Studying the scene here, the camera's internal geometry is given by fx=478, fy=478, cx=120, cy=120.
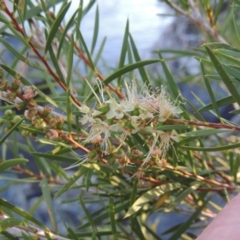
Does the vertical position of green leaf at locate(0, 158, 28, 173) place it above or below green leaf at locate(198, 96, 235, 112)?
below

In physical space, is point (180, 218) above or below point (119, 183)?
below

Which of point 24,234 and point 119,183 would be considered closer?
point 24,234

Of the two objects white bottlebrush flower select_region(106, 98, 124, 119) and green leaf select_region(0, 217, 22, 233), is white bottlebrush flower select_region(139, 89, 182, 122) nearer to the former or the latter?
white bottlebrush flower select_region(106, 98, 124, 119)

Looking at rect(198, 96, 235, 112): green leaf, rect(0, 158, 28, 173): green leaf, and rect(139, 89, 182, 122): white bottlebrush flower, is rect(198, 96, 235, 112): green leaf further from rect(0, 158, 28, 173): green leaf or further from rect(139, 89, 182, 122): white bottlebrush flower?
rect(0, 158, 28, 173): green leaf

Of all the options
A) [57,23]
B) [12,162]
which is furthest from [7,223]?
[57,23]

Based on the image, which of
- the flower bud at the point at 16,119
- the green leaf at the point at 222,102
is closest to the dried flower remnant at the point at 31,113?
the flower bud at the point at 16,119

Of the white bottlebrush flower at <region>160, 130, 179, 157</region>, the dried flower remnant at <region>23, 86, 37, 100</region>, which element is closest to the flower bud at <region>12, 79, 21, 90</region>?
the dried flower remnant at <region>23, 86, 37, 100</region>

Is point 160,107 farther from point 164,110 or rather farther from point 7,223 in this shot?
point 7,223

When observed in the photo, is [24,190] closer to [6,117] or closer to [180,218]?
[180,218]

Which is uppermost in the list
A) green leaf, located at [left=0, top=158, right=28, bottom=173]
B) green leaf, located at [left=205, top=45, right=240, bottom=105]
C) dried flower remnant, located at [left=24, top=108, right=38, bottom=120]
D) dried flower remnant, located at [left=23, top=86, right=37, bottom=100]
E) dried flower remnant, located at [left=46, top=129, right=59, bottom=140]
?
green leaf, located at [left=205, top=45, right=240, bottom=105]

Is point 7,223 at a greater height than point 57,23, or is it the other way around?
point 57,23

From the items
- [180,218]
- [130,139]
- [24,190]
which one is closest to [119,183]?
[130,139]
